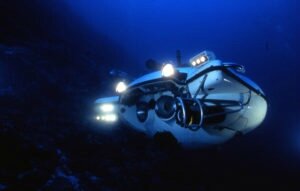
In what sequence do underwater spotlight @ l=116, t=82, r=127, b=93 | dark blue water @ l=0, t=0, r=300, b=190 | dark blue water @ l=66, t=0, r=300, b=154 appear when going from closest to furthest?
dark blue water @ l=0, t=0, r=300, b=190
underwater spotlight @ l=116, t=82, r=127, b=93
dark blue water @ l=66, t=0, r=300, b=154

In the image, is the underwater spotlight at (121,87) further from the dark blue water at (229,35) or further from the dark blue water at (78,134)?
the dark blue water at (229,35)

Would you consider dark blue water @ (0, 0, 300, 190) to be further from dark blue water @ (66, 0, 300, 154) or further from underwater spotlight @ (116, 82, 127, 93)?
underwater spotlight @ (116, 82, 127, 93)

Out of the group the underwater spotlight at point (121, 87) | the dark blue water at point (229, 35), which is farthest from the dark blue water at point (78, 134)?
the underwater spotlight at point (121, 87)

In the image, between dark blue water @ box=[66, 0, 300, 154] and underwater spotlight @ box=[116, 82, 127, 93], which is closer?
underwater spotlight @ box=[116, 82, 127, 93]

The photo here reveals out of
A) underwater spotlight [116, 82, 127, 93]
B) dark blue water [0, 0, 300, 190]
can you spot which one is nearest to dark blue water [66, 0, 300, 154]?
dark blue water [0, 0, 300, 190]

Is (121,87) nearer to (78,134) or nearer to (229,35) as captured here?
(78,134)

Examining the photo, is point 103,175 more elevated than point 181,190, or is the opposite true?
point 103,175

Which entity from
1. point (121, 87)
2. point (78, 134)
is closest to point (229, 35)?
point (121, 87)

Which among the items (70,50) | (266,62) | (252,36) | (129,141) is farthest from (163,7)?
(129,141)

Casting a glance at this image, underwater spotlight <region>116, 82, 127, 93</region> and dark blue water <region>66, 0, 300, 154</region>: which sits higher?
dark blue water <region>66, 0, 300, 154</region>

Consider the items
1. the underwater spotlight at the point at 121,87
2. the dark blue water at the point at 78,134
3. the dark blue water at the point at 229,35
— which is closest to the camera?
the dark blue water at the point at 78,134

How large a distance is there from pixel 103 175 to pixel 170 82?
→ 2625 mm

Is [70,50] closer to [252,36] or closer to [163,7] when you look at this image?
[252,36]

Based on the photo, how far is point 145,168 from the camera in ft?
21.2
